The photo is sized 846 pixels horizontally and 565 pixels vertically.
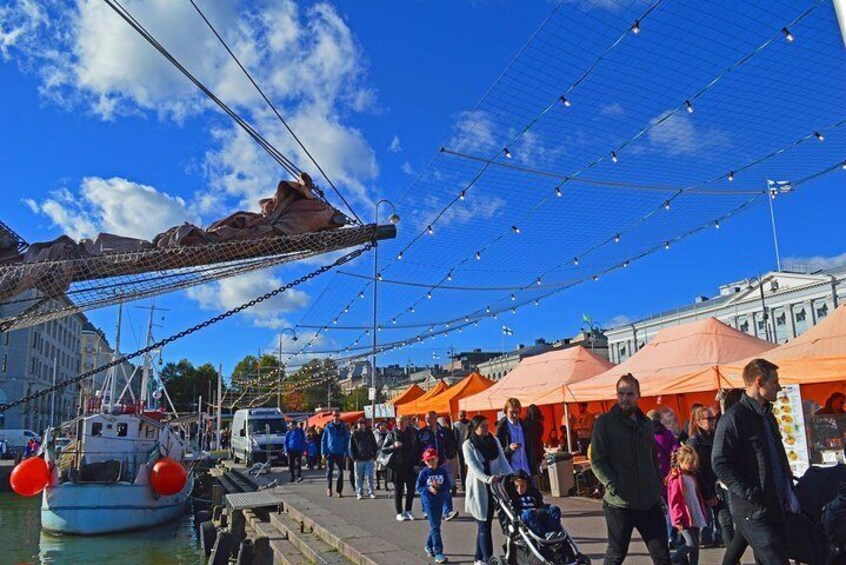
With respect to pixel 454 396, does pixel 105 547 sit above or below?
below

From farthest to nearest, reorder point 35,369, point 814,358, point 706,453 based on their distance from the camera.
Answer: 1. point 35,369
2. point 814,358
3. point 706,453

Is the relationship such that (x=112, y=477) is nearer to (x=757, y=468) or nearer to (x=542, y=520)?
(x=542, y=520)

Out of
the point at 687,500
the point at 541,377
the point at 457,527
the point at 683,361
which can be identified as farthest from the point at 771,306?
the point at 687,500

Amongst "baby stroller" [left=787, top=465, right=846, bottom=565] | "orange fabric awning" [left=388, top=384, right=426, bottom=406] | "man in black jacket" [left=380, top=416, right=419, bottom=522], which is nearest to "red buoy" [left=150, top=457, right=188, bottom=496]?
"orange fabric awning" [left=388, top=384, right=426, bottom=406]

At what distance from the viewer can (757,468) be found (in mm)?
4625

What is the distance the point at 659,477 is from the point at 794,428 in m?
5.68

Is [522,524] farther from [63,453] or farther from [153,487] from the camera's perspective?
[63,453]

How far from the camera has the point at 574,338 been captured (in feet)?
279

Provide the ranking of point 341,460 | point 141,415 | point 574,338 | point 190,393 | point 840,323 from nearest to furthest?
point 840,323 → point 341,460 → point 141,415 → point 574,338 → point 190,393

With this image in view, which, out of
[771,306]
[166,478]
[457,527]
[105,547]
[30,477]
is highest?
[771,306]

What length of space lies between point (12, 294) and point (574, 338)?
266 ft

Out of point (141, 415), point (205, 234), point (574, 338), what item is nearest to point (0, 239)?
point (205, 234)

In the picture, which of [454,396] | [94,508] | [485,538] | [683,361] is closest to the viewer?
[485,538]

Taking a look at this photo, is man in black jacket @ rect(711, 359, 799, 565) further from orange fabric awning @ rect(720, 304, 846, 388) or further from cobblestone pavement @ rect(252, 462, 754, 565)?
orange fabric awning @ rect(720, 304, 846, 388)
